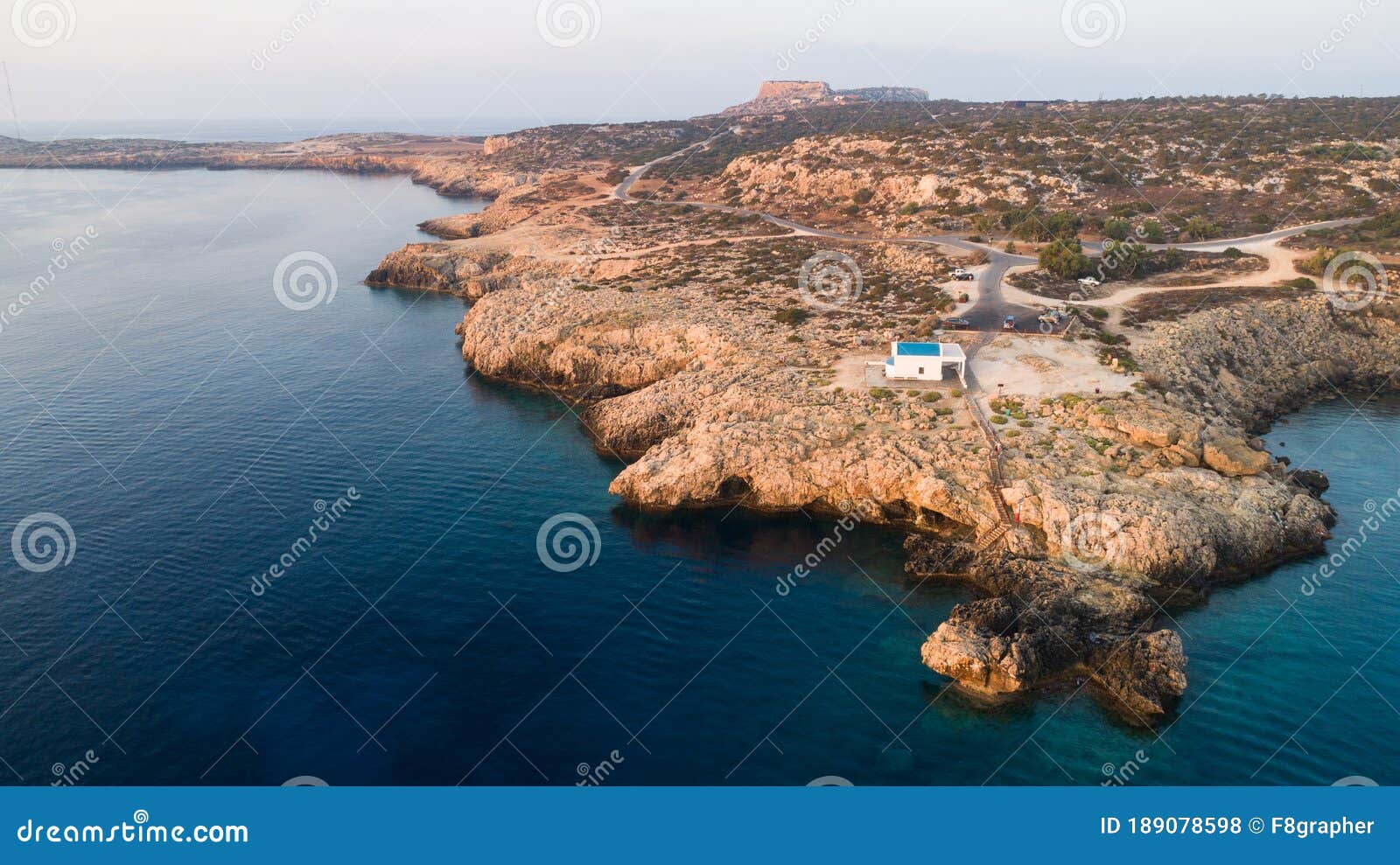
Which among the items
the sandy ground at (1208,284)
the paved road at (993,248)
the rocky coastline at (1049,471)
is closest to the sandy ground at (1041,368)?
the rocky coastline at (1049,471)

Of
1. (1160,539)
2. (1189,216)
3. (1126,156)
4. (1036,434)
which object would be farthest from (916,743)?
(1126,156)

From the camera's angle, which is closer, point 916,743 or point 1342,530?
point 916,743

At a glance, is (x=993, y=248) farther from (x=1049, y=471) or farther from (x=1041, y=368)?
(x=1049, y=471)

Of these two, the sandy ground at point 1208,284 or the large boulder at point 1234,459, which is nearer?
the large boulder at point 1234,459

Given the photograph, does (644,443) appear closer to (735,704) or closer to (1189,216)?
(735,704)

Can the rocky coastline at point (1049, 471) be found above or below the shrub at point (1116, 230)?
below

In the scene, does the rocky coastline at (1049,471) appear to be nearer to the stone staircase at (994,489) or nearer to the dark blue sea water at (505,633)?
the stone staircase at (994,489)

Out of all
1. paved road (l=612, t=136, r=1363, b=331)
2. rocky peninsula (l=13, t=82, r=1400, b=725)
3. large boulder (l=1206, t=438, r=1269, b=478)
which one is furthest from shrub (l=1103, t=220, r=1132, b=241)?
large boulder (l=1206, t=438, r=1269, b=478)
